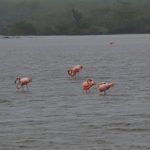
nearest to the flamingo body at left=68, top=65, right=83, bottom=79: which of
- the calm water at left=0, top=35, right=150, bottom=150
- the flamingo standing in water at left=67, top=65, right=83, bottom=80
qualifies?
the flamingo standing in water at left=67, top=65, right=83, bottom=80

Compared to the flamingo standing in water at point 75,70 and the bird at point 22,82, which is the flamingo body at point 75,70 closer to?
the flamingo standing in water at point 75,70

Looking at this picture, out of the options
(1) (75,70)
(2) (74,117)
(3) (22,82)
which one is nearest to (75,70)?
(1) (75,70)

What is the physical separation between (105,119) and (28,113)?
3.07m

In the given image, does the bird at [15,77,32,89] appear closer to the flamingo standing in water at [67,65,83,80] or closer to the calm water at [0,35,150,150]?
the calm water at [0,35,150,150]

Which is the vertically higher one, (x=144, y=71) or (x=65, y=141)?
(x=144, y=71)

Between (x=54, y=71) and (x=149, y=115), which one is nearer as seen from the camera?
(x=149, y=115)

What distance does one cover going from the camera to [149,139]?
64.1 ft

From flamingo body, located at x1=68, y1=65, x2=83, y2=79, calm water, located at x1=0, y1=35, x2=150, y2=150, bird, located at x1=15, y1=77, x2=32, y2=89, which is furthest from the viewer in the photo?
flamingo body, located at x1=68, y1=65, x2=83, y2=79

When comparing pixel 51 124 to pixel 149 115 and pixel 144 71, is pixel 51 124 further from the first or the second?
pixel 144 71

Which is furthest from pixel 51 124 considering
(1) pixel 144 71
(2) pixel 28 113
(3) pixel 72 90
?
(1) pixel 144 71

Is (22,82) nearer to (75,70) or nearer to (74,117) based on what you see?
(75,70)

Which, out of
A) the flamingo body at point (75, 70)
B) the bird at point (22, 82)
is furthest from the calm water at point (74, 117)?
the flamingo body at point (75, 70)

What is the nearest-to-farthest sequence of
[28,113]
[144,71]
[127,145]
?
[127,145] → [28,113] → [144,71]

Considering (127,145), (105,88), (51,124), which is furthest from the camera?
(105,88)
